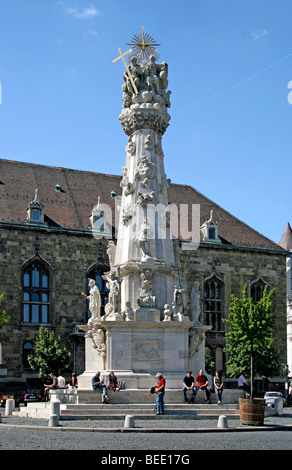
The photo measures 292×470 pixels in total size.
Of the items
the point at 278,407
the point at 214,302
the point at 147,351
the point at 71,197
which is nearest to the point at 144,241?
the point at 147,351

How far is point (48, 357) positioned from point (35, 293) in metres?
5.54

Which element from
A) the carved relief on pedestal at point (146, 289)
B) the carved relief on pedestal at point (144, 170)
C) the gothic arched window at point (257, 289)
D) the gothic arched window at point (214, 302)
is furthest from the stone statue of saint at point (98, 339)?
the gothic arched window at point (257, 289)

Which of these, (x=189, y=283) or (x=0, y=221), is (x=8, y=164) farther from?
(x=189, y=283)

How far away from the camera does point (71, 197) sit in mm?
52031

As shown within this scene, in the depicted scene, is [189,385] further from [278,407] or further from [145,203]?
[145,203]

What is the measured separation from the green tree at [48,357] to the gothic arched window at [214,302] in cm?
1219

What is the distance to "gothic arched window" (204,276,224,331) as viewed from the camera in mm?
52134

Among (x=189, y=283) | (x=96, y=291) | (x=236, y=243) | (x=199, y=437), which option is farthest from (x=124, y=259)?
(x=236, y=243)

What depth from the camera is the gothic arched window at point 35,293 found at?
154 feet

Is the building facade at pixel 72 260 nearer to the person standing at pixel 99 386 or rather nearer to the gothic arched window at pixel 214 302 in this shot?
the gothic arched window at pixel 214 302

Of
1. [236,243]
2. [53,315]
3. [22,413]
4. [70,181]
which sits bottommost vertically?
[22,413]

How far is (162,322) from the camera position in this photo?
25.0m

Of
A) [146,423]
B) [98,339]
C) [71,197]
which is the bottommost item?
[146,423]

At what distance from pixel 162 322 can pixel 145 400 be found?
9.12ft
